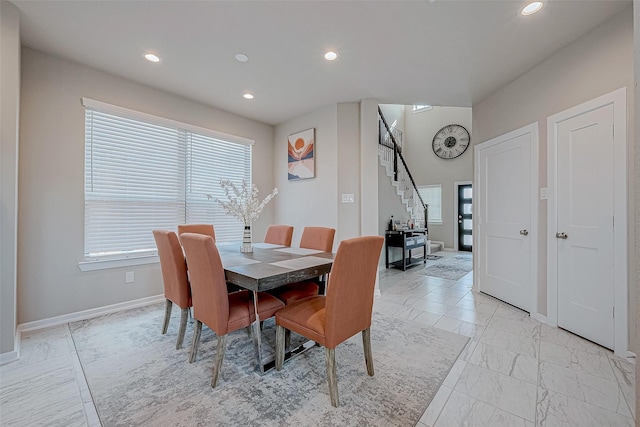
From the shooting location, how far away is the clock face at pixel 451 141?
285 inches

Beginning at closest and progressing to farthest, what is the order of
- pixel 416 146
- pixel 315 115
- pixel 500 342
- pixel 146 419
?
pixel 146 419 → pixel 500 342 → pixel 315 115 → pixel 416 146

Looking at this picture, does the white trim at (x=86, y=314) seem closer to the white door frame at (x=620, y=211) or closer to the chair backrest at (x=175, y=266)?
the chair backrest at (x=175, y=266)

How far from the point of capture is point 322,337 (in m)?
1.52

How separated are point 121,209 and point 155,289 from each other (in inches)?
41.4

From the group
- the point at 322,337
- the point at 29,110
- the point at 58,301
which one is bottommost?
the point at 58,301

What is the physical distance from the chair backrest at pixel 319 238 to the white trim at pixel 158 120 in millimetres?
2157

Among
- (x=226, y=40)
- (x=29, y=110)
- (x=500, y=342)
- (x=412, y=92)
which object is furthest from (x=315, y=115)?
(x=500, y=342)

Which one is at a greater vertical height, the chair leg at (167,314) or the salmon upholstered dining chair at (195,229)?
the salmon upholstered dining chair at (195,229)

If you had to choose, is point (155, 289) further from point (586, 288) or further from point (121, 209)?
point (586, 288)

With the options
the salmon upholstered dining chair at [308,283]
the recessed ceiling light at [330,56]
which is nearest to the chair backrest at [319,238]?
the salmon upholstered dining chair at [308,283]

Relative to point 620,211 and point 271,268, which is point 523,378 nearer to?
point 620,211

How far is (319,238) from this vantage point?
110 inches

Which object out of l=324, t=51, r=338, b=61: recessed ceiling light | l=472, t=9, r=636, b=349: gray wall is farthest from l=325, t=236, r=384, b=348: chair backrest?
l=324, t=51, r=338, b=61: recessed ceiling light

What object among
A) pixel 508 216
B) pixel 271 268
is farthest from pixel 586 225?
pixel 271 268
